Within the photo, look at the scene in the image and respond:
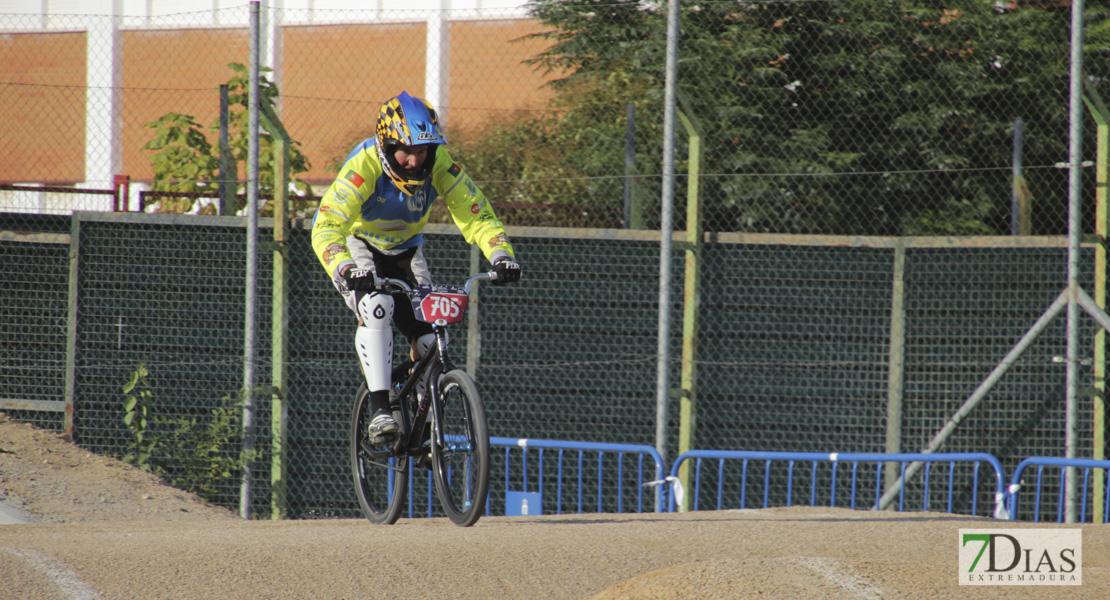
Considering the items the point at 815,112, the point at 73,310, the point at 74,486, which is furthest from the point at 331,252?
the point at 815,112

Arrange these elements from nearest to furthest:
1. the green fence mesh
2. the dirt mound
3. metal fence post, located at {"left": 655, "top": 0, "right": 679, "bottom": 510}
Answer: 1. the dirt mound
2. metal fence post, located at {"left": 655, "top": 0, "right": 679, "bottom": 510}
3. the green fence mesh

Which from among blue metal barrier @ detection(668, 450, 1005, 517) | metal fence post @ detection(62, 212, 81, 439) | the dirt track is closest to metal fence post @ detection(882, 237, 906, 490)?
blue metal barrier @ detection(668, 450, 1005, 517)

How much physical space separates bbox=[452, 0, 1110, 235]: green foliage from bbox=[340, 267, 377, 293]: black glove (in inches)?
159

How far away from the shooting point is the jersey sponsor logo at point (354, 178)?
5.32m

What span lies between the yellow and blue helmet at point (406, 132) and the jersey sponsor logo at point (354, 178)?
0.14 meters

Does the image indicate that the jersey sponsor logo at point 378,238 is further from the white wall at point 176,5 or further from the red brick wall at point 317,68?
the white wall at point 176,5

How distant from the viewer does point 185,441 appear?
27.3 ft

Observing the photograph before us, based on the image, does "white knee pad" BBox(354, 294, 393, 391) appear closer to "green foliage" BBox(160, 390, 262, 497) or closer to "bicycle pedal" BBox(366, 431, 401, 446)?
"bicycle pedal" BBox(366, 431, 401, 446)

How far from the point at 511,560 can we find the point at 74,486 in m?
4.72

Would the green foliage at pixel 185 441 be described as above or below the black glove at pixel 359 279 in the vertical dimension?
below

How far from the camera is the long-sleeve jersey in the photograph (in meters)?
5.26

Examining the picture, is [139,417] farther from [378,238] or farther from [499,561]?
[499,561]

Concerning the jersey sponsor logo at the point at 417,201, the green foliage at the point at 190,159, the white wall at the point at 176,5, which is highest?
the white wall at the point at 176,5

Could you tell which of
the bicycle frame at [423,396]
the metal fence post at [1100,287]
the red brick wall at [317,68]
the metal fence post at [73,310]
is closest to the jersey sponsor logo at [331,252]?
the bicycle frame at [423,396]
